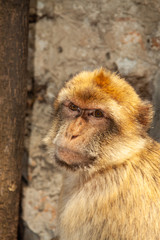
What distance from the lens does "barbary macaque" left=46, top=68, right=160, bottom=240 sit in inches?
75.0

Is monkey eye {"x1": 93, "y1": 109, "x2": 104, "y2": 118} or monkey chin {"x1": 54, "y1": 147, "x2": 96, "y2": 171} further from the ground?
monkey eye {"x1": 93, "y1": 109, "x2": 104, "y2": 118}

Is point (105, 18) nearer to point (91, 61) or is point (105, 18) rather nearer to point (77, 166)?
point (91, 61)

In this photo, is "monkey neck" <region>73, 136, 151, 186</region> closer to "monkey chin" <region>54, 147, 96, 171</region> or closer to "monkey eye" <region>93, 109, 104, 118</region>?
"monkey chin" <region>54, 147, 96, 171</region>

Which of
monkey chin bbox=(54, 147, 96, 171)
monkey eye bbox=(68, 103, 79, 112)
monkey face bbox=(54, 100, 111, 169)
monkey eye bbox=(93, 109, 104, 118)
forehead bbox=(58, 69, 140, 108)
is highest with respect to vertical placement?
forehead bbox=(58, 69, 140, 108)

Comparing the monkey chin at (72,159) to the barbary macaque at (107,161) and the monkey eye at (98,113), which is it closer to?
the barbary macaque at (107,161)

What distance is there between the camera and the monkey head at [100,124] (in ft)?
6.29

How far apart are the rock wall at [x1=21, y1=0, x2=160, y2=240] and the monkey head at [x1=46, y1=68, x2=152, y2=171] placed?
22.1 inches

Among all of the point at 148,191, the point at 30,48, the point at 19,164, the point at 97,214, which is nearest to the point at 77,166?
the point at 97,214

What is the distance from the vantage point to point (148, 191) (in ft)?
6.32

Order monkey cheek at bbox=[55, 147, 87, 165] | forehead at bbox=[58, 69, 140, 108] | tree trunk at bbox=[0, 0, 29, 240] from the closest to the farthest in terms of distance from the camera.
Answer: monkey cheek at bbox=[55, 147, 87, 165]
forehead at bbox=[58, 69, 140, 108]
tree trunk at bbox=[0, 0, 29, 240]

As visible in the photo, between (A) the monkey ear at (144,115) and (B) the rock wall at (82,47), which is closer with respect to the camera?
(A) the monkey ear at (144,115)

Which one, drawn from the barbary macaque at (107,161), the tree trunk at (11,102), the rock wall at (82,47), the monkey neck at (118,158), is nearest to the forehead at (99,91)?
the barbary macaque at (107,161)

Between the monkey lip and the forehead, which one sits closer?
the monkey lip

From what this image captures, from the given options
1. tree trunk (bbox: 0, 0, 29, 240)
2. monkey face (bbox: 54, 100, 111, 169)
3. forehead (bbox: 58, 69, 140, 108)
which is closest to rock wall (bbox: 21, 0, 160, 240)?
tree trunk (bbox: 0, 0, 29, 240)
